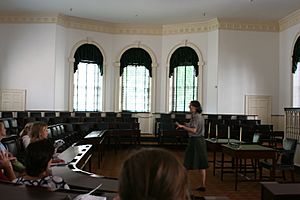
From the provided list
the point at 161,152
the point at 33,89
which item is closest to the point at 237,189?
the point at 161,152

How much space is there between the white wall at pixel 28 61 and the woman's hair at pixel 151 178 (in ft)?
44.4

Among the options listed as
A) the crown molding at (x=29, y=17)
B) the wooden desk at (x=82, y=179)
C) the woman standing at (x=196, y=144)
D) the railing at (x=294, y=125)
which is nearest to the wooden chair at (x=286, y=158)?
the woman standing at (x=196, y=144)

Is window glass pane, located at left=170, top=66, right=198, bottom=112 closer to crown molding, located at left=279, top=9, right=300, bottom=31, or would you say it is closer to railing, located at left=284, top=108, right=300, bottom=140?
crown molding, located at left=279, top=9, right=300, bottom=31

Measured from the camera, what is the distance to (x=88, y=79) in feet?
51.7

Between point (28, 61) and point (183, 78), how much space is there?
5.98 meters

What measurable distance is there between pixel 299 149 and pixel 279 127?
587cm

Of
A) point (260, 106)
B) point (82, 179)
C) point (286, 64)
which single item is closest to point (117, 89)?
point (260, 106)

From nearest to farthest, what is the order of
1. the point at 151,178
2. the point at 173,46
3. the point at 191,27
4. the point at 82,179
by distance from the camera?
the point at 151,178 → the point at 82,179 → the point at 191,27 → the point at 173,46

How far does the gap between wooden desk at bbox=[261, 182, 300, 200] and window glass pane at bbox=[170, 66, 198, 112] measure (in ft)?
41.4

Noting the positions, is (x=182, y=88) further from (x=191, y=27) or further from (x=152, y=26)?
(x=152, y=26)

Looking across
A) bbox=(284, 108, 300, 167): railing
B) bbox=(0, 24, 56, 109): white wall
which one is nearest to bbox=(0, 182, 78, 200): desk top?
bbox=(284, 108, 300, 167): railing

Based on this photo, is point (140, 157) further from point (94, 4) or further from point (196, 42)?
point (196, 42)

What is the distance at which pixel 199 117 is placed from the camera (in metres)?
6.31

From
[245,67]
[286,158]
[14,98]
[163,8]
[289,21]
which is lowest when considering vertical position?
[286,158]
